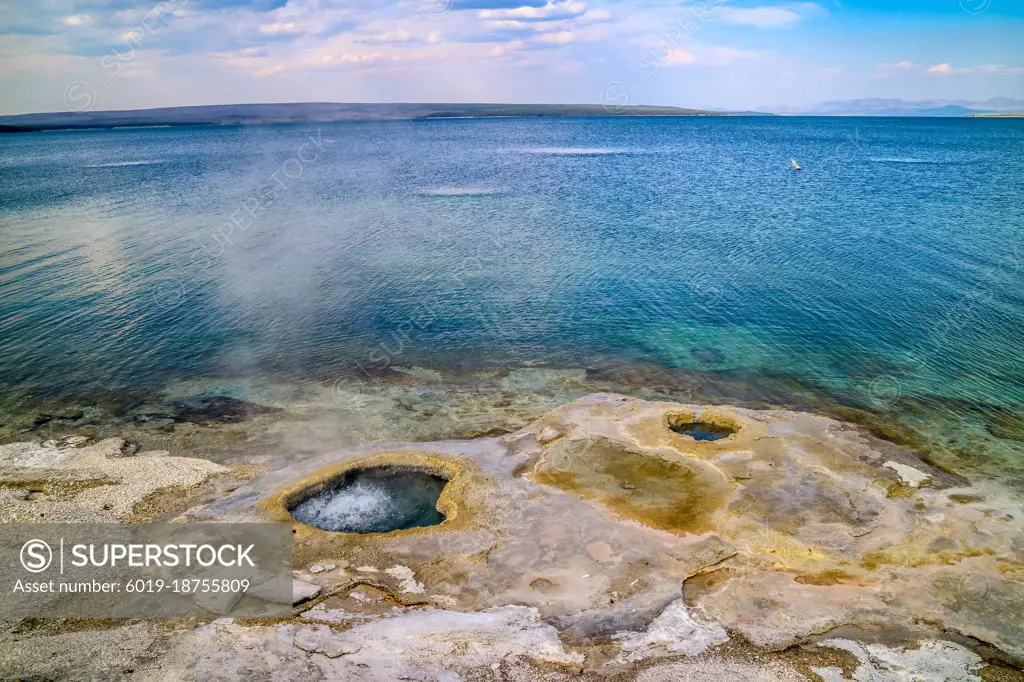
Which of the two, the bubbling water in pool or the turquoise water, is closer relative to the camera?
the bubbling water in pool

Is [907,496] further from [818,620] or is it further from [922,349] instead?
[922,349]

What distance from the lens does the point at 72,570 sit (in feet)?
49.2

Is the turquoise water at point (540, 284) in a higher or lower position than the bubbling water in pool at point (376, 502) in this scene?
higher

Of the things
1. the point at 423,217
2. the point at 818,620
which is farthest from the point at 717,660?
the point at 423,217

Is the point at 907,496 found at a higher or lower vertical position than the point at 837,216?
lower

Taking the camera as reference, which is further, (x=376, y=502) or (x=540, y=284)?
(x=540, y=284)

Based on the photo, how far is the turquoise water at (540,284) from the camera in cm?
2764

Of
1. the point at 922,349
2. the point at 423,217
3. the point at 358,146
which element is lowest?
the point at 922,349

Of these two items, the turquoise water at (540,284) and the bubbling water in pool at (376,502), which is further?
the turquoise water at (540,284)

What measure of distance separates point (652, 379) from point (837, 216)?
116 feet

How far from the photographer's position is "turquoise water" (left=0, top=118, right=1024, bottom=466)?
27641mm

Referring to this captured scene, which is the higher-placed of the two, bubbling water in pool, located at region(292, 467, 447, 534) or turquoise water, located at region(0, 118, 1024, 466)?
turquoise water, located at region(0, 118, 1024, 466)

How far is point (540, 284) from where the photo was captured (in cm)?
3766

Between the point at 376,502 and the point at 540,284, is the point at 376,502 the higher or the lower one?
the lower one
